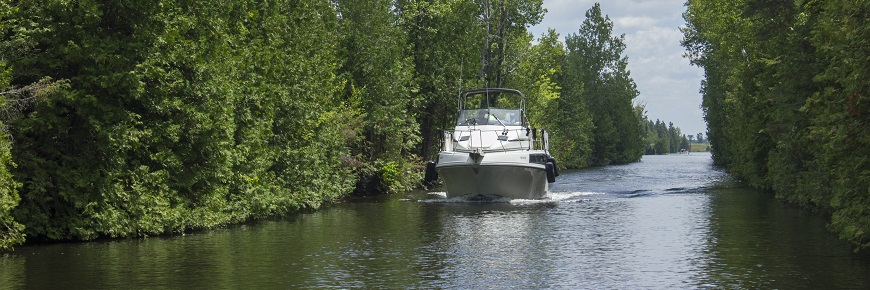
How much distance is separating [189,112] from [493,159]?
13710mm

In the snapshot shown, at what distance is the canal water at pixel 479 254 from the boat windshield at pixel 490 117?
24.3 feet

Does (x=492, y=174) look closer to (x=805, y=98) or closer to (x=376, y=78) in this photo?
(x=805, y=98)

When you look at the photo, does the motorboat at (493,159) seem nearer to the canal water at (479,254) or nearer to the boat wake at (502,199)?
the boat wake at (502,199)

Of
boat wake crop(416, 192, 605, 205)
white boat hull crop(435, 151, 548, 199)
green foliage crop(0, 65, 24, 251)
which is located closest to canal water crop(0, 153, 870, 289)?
green foliage crop(0, 65, 24, 251)

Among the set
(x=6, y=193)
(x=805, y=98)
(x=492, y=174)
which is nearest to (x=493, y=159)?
(x=492, y=174)

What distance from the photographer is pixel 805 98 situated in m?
29.3

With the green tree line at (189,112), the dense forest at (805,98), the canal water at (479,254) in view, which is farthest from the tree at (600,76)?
the canal water at (479,254)

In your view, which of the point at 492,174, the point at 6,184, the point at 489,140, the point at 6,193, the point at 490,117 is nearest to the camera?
the point at 6,193

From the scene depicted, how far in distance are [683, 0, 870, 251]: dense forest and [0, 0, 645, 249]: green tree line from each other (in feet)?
48.8

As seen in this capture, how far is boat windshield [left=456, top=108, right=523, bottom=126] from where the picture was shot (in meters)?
40.1

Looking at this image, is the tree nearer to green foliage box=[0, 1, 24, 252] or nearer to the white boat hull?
the white boat hull

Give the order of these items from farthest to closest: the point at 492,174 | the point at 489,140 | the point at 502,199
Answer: the point at 489,140 < the point at 502,199 < the point at 492,174

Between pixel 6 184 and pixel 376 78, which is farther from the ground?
pixel 376 78

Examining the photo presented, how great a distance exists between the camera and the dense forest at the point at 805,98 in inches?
744
